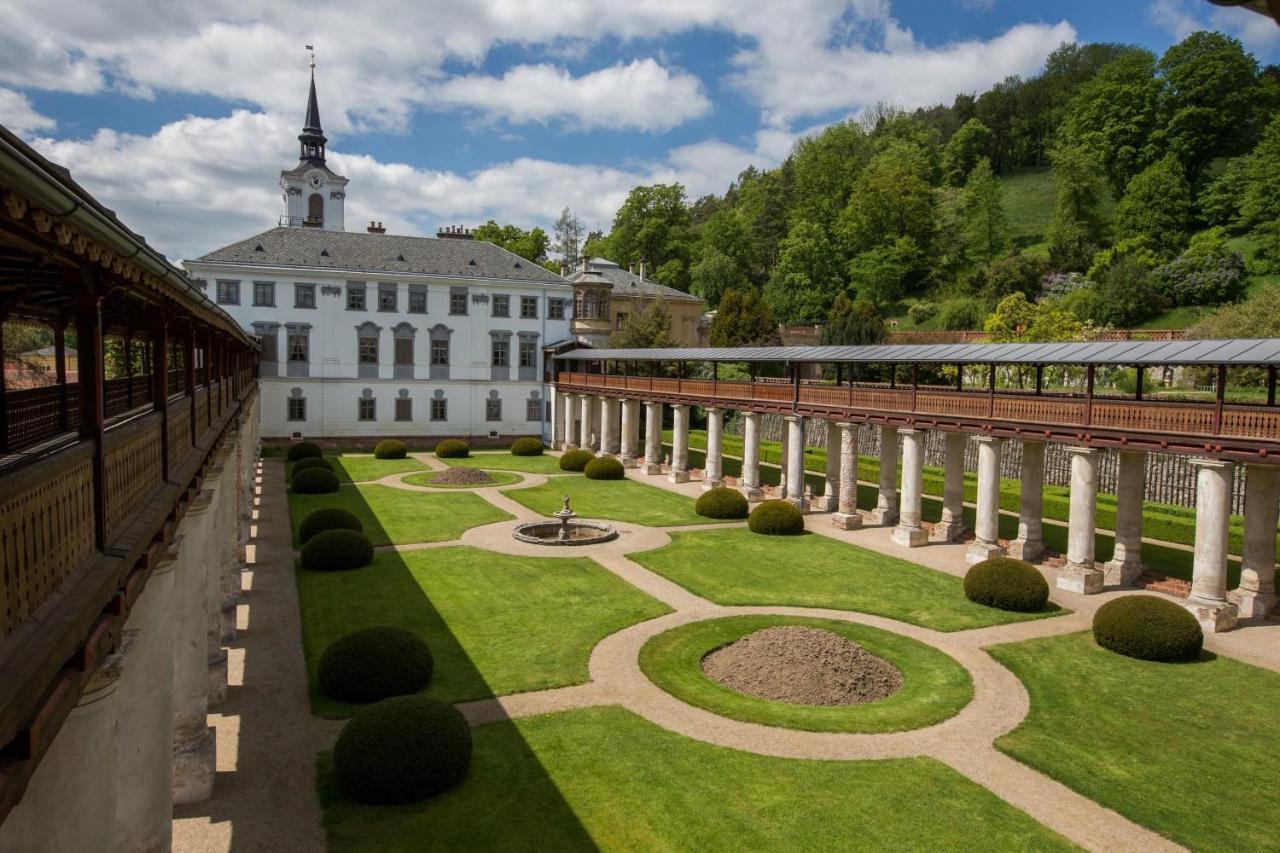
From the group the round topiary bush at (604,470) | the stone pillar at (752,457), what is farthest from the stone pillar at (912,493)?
the round topiary bush at (604,470)

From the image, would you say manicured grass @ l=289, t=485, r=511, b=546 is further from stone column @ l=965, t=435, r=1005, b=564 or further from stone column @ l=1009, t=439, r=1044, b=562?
stone column @ l=1009, t=439, r=1044, b=562

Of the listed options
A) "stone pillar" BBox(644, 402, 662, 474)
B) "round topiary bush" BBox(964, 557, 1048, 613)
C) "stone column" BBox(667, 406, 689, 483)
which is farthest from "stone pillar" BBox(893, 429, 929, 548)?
"stone pillar" BBox(644, 402, 662, 474)

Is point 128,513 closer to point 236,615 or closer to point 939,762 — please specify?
point 939,762

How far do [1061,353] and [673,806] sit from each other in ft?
59.8

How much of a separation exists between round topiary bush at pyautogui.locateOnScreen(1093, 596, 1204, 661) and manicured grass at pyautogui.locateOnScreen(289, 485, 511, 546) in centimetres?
2027

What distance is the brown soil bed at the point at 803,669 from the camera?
16328 mm

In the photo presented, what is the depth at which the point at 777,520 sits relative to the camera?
30.7 meters

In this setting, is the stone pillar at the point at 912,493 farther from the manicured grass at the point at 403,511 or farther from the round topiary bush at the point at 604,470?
the round topiary bush at the point at 604,470

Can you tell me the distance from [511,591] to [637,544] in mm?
6977

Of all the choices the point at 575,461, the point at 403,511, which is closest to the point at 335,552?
the point at 403,511

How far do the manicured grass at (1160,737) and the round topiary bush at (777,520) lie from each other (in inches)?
466

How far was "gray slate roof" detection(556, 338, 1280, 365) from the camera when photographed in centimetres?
2005

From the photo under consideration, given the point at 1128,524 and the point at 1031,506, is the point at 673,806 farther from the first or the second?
the point at 1031,506

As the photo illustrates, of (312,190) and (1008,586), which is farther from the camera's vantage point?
(312,190)
